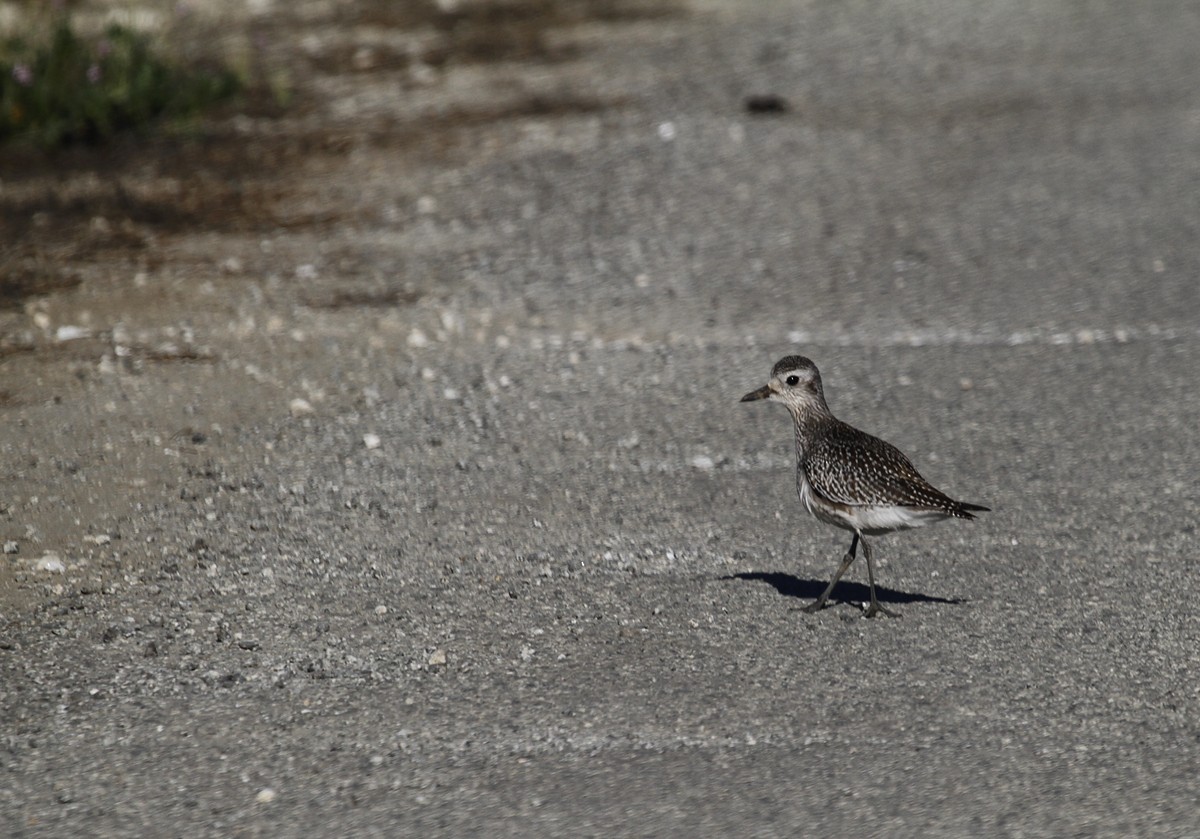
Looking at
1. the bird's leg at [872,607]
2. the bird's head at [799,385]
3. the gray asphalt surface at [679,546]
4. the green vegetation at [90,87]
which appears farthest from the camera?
the green vegetation at [90,87]

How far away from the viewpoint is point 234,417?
27.2ft

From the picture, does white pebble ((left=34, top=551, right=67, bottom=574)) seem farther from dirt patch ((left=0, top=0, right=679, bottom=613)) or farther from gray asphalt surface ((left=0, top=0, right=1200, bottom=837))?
gray asphalt surface ((left=0, top=0, right=1200, bottom=837))

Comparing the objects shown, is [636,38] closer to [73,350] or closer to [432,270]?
[432,270]

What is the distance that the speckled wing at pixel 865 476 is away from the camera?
249 inches

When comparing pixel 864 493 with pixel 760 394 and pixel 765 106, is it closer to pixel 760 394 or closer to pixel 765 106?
pixel 760 394

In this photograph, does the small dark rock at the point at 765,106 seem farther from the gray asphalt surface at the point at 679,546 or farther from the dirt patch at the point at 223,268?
the dirt patch at the point at 223,268

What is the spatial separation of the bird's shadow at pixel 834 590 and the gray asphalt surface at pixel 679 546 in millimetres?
24

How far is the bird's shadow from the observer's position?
653 cm

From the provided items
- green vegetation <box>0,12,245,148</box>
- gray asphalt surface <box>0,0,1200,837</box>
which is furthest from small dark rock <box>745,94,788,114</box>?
green vegetation <box>0,12,245,148</box>

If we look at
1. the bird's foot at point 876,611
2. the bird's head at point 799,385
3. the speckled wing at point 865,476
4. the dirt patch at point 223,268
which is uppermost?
the bird's head at point 799,385

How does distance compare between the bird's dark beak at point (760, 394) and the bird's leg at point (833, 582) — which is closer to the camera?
the bird's leg at point (833, 582)

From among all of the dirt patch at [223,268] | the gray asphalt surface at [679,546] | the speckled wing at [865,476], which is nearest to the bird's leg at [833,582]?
the gray asphalt surface at [679,546]

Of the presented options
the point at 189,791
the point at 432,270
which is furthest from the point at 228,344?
the point at 189,791

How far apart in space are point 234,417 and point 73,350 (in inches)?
57.9
